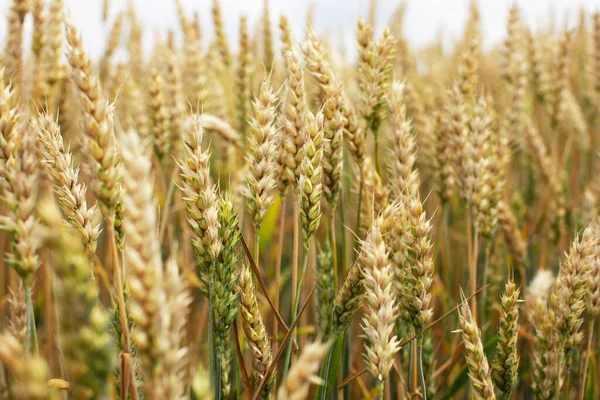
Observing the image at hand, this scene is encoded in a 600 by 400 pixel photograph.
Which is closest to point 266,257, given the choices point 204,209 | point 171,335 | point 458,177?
point 458,177

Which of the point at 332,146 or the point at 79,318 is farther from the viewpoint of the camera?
the point at 332,146

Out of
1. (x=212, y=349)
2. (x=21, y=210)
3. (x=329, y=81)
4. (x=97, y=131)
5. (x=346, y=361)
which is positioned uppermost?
(x=329, y=81)

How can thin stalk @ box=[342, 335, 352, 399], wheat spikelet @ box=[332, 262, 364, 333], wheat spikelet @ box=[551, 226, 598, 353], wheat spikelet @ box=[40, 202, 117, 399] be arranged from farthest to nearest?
thin stalk @ box=[342, 335, 352, 399], wheat spikelet @ box=[551, 226, 598, 353], wheat spikelet @ box=[332, 262, 364, 333], wheat spikelet @ box=[40, 202, 117, 399]

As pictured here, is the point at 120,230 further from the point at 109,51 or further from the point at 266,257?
the point at 109,51

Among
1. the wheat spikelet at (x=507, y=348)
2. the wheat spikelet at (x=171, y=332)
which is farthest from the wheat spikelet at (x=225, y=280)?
the wheat spikelet at (x=507, y=348)

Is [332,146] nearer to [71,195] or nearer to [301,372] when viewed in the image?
[71,195]

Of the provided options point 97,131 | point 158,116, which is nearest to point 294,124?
point 97,131

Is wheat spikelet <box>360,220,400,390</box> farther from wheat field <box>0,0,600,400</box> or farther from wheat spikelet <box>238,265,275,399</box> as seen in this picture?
wheat spikelet <box>238,265,275,399</box>

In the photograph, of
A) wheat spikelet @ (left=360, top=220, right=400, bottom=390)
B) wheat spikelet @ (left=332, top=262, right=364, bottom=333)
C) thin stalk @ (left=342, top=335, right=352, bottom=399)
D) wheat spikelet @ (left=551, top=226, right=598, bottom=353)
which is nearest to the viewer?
wheat spikelet @ (left=360, top=220, right=400, bottom=390)

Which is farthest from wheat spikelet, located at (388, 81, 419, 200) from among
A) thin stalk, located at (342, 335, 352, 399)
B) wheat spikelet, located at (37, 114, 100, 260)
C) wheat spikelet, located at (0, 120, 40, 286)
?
wheat spikelet, located at (0, 120, 40, 286)

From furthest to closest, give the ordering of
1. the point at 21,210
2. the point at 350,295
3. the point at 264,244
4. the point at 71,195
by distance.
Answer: the point at 264,244
the point at 350,295
the point at 71,195
the point at 21,210

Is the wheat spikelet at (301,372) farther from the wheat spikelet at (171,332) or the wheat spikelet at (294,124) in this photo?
the wheat spikelet at (294,124)

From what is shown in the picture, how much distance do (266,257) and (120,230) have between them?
1.52 meters

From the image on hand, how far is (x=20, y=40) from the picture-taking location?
1.85 metres
